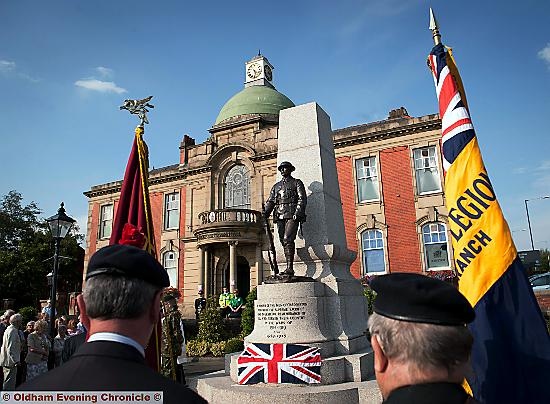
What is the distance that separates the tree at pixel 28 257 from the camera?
3341cm

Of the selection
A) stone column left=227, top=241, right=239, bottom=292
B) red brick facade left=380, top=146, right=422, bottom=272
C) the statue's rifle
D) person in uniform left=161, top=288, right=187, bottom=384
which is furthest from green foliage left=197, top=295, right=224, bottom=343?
red brick facade left=380, top=146, right=422, bottom=272

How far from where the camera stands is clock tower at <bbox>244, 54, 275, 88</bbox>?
1219 inches

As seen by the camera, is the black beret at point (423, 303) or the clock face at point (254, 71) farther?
the clock face at point (254, 71)

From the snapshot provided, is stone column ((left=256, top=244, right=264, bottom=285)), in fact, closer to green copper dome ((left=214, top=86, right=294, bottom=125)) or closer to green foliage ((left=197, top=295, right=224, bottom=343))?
green foliage ((left=197, top=295, right=224, bottom=343))

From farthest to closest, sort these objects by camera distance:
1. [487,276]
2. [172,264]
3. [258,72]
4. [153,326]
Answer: [258,72], [172,264], [487,276], [153,326]

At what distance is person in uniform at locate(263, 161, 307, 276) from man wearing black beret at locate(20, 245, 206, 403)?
5.21 metres

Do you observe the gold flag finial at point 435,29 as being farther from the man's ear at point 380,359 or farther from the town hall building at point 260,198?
the town hall building at point 260,198

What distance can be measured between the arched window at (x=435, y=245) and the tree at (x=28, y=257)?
23521 millimetres

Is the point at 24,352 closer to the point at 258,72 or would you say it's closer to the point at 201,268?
the point at 201,268

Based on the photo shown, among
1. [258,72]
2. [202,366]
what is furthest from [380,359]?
[258,72]

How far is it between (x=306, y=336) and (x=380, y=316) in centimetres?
484

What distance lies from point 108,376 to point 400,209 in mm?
21319

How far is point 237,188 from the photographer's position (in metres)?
25.4

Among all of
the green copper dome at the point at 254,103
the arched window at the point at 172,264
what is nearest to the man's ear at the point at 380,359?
the green copper dome at the point at 254,103
